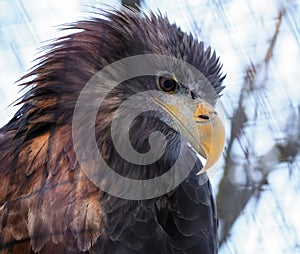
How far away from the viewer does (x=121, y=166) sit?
259 centimetres

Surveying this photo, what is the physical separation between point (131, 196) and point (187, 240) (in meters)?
0.25

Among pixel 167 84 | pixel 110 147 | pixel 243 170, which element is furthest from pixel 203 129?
pixel 243 170

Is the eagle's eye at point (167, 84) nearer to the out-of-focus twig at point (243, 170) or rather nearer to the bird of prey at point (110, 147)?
the bird of prey at point (110, 147)

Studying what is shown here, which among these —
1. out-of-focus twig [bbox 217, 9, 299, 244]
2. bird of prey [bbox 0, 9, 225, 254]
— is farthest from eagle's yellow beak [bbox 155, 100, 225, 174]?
out-of-focus twig [bbox 217, 9, 299, 244]

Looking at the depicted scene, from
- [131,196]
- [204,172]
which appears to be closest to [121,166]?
[131,196]

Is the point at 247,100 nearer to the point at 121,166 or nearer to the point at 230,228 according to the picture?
the point at 230,228

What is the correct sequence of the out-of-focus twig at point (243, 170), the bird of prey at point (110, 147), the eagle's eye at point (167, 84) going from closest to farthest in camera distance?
the bird of prey at point (110, 147) < the eagle's eye at point (167, 84) < the out-of-focus twig at point (243, 170)

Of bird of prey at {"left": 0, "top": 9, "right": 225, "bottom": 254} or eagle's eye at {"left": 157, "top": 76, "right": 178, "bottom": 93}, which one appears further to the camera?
eagle's eye at {"left": 157, "top": 76, "right": 178, "bottom": 93}

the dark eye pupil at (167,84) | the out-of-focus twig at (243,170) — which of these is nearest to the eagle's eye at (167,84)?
the dark eye pupil at (167,84)

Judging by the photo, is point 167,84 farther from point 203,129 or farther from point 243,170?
point 243,170

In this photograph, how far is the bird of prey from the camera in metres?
2.46

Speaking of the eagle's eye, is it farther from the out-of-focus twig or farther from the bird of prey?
the out-of-focus twig

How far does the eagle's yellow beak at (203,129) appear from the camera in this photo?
98.0 inches

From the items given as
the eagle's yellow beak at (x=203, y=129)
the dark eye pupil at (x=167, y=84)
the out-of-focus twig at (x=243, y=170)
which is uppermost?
the dark eye pupil at (x=167, y=84)
